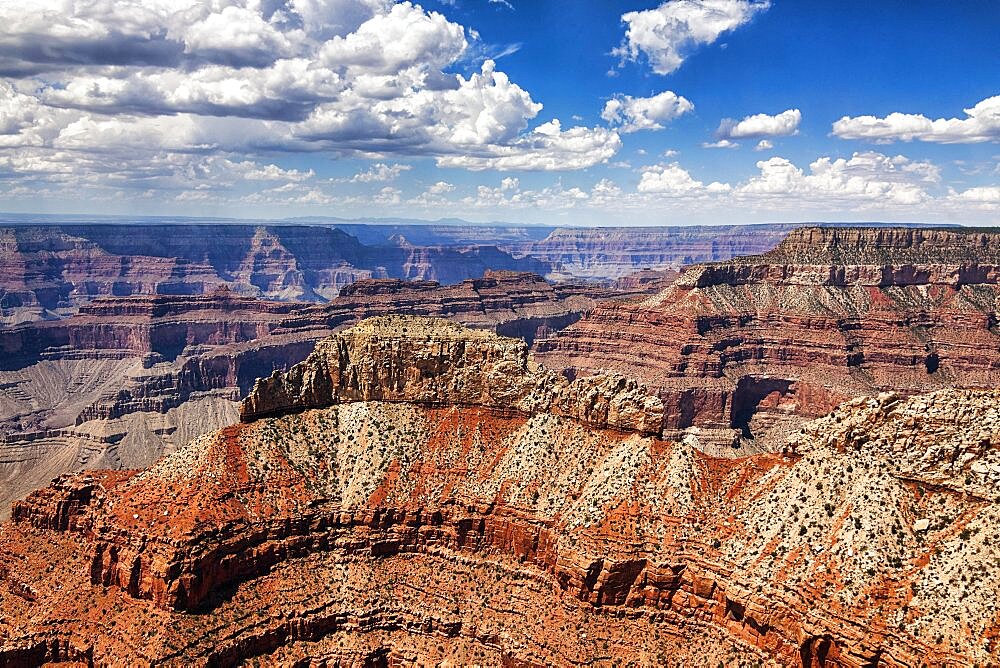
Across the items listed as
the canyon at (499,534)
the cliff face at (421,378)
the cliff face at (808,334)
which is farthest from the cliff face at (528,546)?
the cliff face at (808,334)

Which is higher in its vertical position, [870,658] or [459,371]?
[459,371]

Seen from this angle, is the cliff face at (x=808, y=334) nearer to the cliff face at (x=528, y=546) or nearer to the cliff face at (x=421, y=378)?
the cliff face at (x=421, y=378)

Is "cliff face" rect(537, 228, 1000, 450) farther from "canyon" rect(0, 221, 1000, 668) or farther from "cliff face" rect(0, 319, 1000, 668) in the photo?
"cliff face" rect(0, 319, 1000, 668)

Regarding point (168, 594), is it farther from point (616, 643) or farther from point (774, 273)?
point (774, 273)

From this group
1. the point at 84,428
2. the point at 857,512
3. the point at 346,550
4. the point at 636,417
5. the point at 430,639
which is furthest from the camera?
the point at 84,428

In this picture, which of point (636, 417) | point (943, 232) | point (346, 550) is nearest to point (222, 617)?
point (346, 550)
